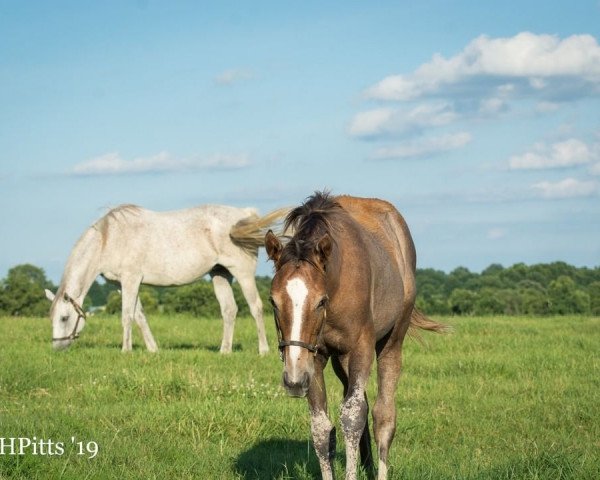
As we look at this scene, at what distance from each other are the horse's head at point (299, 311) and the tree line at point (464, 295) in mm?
23620

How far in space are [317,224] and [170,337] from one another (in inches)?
477

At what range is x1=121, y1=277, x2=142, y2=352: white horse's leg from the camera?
14.8 m

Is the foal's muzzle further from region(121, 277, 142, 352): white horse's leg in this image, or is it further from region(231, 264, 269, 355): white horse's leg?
region(231, 264, 269, 355): white horse's leg

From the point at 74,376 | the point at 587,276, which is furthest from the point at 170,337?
the point at 587,276

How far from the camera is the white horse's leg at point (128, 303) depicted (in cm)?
1485

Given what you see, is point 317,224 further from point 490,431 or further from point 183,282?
point 183,282

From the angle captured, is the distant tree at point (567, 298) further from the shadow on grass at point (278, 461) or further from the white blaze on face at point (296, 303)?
the white blaze on face at point (296, 303)

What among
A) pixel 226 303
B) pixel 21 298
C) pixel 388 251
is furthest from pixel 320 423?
pixel 21 298

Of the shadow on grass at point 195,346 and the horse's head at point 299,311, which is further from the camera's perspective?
the shadow on grass at point 195,346

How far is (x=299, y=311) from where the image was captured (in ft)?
16.4

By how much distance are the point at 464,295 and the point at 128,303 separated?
2460cm

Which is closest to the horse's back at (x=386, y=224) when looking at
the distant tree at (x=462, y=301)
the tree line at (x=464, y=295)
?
the tree line at (x=464, y=295)

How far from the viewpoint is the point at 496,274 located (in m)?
50.3

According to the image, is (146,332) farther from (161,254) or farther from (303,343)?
(303,343)
